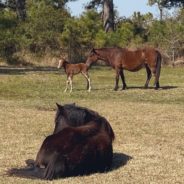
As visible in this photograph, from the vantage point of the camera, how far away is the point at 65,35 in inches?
1467

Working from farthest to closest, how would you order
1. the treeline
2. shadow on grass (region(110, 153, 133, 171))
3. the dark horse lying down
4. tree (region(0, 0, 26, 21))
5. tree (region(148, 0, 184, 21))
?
tree (region(0, 0, 26, 21)), tree (region(148, 0, 184, 21)), the treeline, shadow on grass (region(110, 153, 133, 171)), the dark horse lying down

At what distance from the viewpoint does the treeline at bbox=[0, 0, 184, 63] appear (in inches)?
1407

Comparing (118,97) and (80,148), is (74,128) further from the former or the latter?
(118,97)

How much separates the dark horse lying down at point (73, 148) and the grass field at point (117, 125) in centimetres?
14

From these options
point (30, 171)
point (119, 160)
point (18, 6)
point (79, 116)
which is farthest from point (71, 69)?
point (18, 6)

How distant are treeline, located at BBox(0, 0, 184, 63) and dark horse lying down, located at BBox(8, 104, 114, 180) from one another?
87.1ft

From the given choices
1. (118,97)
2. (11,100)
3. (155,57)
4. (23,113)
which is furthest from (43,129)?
(155,57)

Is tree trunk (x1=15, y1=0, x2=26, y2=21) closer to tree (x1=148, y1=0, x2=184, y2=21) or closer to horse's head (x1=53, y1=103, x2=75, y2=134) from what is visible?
tree (x1=148, y1=0, x2=184, y2=21)

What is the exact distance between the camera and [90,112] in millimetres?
8180

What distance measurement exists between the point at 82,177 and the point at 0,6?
34742 millimetres

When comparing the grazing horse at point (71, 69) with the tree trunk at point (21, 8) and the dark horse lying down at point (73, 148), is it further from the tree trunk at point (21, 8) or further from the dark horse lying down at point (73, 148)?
the tree trunk at point (21, 8)

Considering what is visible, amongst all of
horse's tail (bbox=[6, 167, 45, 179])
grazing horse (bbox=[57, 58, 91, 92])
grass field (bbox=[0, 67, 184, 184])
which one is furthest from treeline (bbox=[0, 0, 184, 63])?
horse's tail (bbox=[6, 167, 45, 179])

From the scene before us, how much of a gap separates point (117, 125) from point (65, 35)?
25.3 metres

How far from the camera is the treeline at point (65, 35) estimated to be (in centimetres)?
3575
